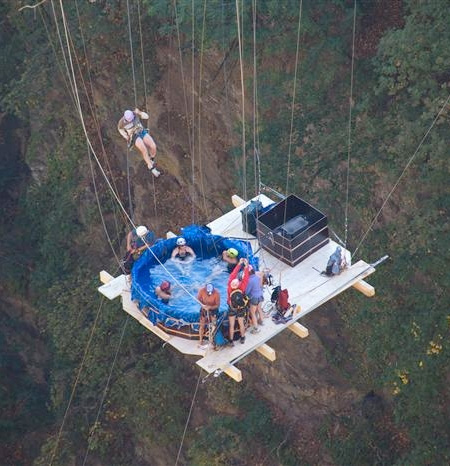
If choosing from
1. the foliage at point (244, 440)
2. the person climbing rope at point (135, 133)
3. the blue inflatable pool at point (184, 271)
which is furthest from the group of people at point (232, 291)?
the foliage at point (244, 440)

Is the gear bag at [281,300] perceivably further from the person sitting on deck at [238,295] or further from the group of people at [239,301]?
the person sitting on deck at [238,295]

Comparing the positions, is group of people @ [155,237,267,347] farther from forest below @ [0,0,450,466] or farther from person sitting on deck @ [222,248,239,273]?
forest below @ [0,0,450,466]

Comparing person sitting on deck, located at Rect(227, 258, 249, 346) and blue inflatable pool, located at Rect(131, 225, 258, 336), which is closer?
person sitting on deck, located at Rect(227, 258, 249, 346)

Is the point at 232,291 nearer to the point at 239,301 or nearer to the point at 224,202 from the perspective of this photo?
the point at 239,301

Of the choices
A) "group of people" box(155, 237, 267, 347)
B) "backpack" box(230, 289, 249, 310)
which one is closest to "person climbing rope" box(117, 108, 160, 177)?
"group of people" box(155, 237, 267, 347)

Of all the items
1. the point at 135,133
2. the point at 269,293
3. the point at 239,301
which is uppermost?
the point at 135,133

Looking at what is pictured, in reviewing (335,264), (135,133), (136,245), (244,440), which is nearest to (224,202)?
(244,440)

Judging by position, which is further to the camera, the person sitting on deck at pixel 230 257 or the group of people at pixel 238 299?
the person sitting on deck at pixel 230 257
